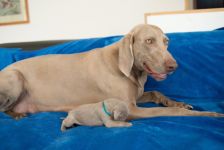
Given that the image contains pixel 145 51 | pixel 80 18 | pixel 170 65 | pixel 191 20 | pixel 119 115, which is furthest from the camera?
pixel 80 18

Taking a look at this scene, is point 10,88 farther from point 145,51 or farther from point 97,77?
point 145,51

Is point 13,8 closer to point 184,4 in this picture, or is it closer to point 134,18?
point 134,18

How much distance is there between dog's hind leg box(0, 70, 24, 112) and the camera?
2.19 m

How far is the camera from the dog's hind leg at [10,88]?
2.19m

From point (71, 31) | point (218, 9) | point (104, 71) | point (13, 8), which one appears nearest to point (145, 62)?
point (104, 71)

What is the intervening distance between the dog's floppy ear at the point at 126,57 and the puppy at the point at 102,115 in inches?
12.1

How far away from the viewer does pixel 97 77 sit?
2.17 meters

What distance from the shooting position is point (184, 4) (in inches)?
122

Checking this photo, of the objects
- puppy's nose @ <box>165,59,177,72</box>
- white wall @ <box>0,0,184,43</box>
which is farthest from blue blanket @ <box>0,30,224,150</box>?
white wall @ <box>0,0,184,43</box>

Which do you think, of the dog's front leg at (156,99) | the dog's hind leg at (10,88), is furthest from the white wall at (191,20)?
the dog's hind leg at (10,88)

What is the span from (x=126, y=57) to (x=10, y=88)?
846 millimetres

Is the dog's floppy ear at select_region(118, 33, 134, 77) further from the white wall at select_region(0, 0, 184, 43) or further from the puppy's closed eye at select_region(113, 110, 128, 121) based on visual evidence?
the white wall at select_region(0, 0, 184, 43)

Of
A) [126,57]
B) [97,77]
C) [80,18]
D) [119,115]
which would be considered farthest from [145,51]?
[80,18]

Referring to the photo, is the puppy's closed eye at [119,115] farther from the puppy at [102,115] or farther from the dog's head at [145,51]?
the dog's head at [145,51]
